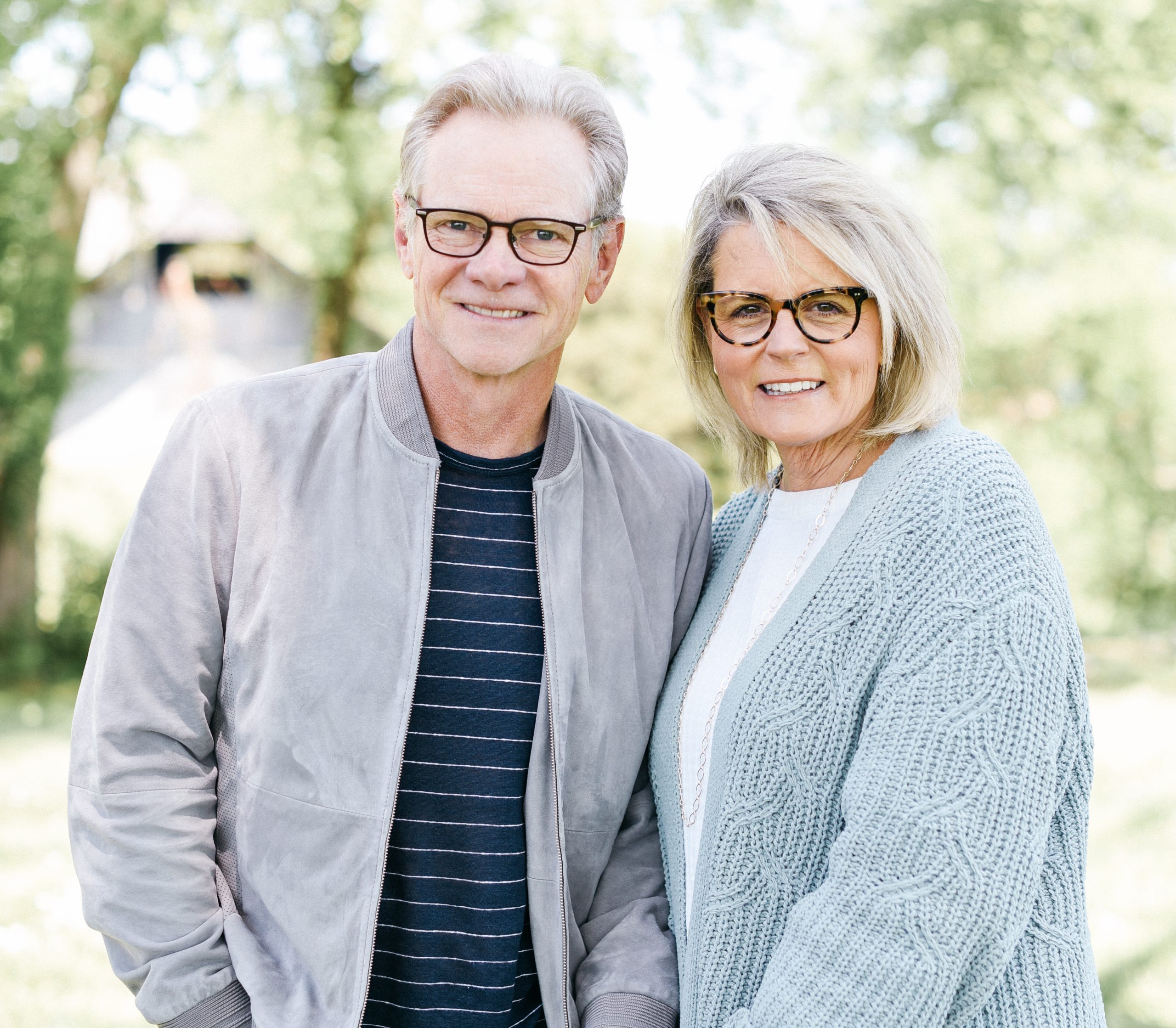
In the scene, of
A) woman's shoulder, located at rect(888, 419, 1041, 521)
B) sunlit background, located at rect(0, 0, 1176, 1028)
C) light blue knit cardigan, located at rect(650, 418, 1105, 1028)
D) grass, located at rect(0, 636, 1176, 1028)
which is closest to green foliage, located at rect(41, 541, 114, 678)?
sunlit background, located at rect(0, 0, 1176, 1028)

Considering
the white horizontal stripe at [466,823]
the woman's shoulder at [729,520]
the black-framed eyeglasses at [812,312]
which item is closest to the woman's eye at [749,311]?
the black-framed eyeglasses at [812,312]

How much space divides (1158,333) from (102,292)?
25.2 meters

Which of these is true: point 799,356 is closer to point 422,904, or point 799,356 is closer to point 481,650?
point 481,650

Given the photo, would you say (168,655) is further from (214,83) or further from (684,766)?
(214,83)

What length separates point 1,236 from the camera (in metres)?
10.8

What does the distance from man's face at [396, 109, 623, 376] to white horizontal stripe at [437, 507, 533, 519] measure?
280mm

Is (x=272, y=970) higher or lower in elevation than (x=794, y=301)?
lower

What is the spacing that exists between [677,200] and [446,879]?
45.4ft

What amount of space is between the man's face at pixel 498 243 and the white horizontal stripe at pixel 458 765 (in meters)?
0.77

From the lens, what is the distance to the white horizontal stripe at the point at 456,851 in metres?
2.12

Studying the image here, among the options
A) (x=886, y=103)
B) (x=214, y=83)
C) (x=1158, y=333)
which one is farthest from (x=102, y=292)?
(x=1158, y=333)

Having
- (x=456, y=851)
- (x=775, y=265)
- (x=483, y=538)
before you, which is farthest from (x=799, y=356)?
(x=456, y=851)

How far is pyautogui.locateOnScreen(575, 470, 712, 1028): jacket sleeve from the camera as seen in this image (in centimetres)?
Answer: 219

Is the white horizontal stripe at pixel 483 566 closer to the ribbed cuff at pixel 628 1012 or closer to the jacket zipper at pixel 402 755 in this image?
the jacket zipper at pixel 402 755
